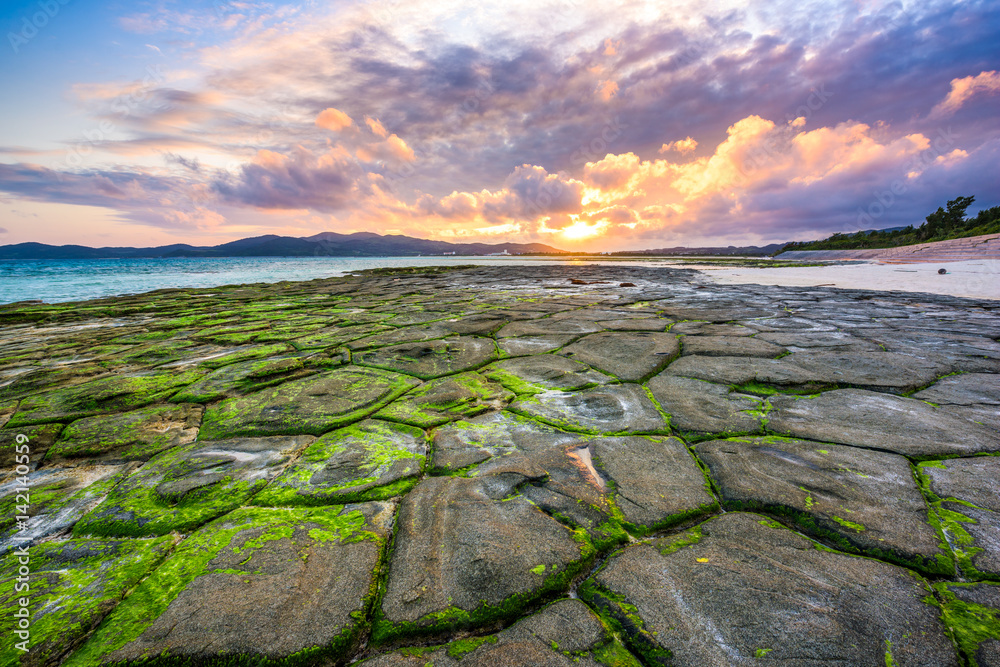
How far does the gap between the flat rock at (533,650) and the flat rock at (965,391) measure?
109 inches

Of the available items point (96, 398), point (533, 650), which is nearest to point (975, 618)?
point (533, 650)

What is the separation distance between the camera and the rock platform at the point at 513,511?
0.97 metres

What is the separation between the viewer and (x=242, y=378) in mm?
2967

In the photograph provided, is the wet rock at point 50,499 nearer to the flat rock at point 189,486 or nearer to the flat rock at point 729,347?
the flat rock at point 189,486

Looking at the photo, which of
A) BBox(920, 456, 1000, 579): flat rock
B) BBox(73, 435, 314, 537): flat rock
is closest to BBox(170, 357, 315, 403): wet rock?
BBox(73, 435, 314, 537): flat rock

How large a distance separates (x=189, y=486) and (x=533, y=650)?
1.63 metres

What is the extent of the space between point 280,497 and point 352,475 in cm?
29

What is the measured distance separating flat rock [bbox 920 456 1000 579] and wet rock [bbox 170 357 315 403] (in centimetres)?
360

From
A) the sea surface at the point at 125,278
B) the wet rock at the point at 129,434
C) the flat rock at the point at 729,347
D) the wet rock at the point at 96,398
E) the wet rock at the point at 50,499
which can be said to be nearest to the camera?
the wet rock at the point at 50,499

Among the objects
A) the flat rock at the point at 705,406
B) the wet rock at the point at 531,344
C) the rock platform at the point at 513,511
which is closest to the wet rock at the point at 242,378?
the rock platform at the point at 513,511

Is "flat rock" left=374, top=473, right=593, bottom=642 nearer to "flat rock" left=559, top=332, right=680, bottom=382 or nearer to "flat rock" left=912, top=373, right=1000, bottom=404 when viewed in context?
"flat rock" left=559, top=332, right=680, bottom=382

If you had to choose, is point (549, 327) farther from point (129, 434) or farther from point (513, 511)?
point (129, 434)

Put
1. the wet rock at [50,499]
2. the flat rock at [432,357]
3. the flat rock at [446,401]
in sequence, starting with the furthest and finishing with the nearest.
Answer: the flat rock at [432,357]
the flat rock at [446,401]
the wet rock at [50,499]

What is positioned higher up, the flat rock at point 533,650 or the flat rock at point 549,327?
the flat rock at point 549,327
